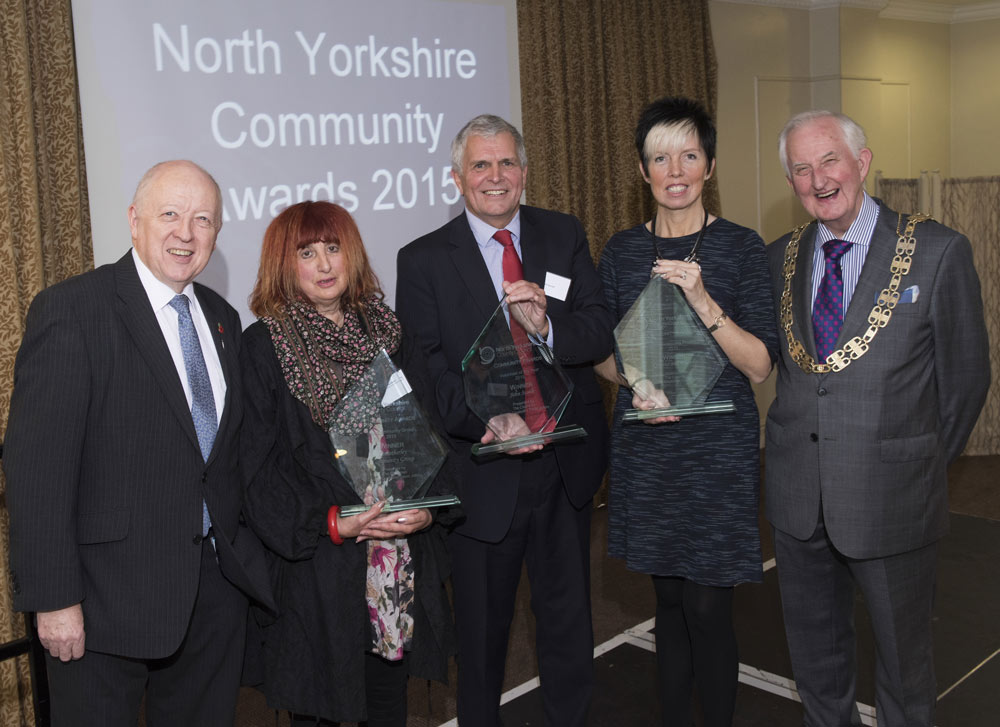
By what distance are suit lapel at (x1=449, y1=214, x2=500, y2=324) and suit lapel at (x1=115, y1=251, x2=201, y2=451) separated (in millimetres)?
794

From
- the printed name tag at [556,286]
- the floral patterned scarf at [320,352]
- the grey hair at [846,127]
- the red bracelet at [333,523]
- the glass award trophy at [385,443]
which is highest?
the grey hair at [846,127]

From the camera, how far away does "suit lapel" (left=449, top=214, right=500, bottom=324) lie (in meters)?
2.31

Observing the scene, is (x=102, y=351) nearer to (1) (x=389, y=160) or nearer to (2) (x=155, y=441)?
(2) (x=155, y=441)

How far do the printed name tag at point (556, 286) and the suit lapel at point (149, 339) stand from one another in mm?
976

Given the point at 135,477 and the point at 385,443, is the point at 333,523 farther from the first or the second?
the point at 135,477

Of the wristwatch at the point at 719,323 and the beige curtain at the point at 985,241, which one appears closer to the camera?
the wristwatch at the point at 719,323

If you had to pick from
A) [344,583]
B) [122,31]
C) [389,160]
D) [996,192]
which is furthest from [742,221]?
[344,583]

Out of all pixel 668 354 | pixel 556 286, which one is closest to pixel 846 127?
pixel 668 354

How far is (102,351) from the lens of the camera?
1726 millimetres

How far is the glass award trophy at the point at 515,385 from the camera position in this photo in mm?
2158

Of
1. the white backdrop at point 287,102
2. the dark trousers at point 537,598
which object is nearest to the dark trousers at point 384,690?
the dark trousers at point 537,598

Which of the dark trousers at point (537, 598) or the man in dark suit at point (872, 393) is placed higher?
the man in dark suit at point (872, 393)

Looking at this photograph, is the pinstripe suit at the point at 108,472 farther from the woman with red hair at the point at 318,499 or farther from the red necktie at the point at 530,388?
the red necktie at the point at 530,388

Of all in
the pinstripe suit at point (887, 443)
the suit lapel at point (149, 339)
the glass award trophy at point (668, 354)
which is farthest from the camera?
the glass award trophy at point (668, 354)
